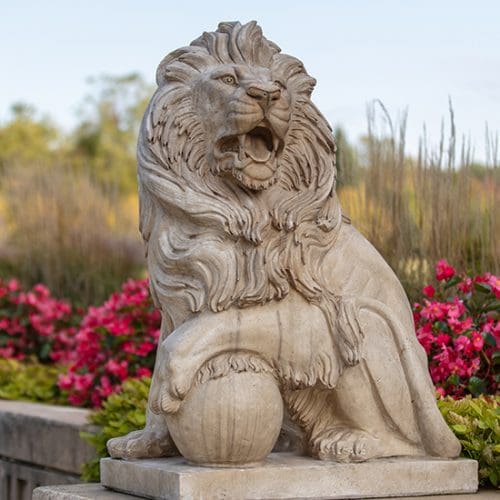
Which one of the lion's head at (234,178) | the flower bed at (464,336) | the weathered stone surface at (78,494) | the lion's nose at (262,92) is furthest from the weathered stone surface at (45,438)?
the lion's nose at (262,92)

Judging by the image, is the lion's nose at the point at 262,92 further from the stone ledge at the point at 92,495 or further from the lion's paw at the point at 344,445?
the stone ledge at the point at 92,495

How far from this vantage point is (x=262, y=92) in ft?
11.0

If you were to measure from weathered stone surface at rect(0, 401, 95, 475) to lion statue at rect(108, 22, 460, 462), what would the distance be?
74.0 inches

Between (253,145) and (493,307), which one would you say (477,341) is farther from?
(253,145)

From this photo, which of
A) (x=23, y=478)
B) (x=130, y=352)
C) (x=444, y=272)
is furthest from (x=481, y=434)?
(x=130, y=352)

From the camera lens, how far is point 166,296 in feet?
11.3

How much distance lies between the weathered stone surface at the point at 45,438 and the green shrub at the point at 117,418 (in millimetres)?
160

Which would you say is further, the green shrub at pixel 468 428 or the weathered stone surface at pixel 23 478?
the weathered stone surface at pixel 23 478

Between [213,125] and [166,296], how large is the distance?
21.3 inches

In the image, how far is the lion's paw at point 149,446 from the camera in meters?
3.58

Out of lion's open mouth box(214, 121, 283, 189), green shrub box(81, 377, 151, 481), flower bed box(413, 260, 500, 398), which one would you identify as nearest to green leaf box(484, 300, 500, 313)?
flower bed box(413, 260, 500, 398)

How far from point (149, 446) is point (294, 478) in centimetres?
51

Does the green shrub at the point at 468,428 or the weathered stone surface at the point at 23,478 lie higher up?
the green shrub at the point at 468,428

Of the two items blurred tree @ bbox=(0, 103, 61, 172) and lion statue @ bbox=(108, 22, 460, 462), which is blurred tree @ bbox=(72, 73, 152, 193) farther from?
lion statue @ bbox=(108, 22, 460, 462)
